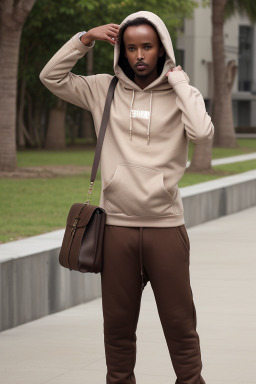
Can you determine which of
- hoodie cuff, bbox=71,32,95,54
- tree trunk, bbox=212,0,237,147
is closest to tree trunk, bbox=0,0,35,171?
tree trunk, bbox=212,0,237,147

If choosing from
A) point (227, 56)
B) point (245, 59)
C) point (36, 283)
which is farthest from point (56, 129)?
point (245, 59)

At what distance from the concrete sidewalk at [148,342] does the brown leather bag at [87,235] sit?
1469 mm

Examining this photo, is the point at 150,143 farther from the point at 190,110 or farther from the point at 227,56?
the point at 227,56

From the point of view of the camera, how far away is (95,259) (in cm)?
471

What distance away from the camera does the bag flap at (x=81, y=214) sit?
4.74 m

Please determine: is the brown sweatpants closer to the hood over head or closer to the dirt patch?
the hood over head

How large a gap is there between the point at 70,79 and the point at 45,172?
54.7 feet

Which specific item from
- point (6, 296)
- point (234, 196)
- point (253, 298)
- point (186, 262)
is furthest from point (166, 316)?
point (234, 196)

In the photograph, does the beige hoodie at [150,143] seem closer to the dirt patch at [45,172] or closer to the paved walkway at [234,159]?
the dirt patch at [45,172]

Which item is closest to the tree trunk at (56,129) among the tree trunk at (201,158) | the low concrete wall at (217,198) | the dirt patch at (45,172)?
the dirt patch at (45,172)

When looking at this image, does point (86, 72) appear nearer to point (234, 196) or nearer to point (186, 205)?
point (234, 196)

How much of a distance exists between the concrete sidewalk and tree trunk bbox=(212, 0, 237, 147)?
79.9 ft

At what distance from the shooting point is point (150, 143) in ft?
15.3

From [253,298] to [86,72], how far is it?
30671mm
